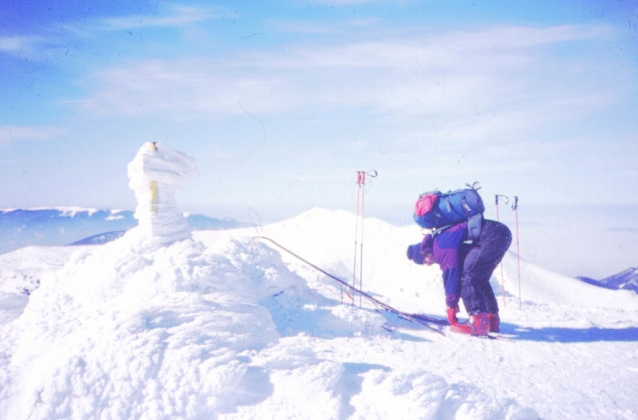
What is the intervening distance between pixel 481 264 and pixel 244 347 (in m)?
3.20

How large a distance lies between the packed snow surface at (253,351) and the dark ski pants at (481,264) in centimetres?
52

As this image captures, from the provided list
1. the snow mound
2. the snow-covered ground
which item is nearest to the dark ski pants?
the snow-covered ground

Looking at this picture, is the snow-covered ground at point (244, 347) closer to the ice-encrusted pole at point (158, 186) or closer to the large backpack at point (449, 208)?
the ice-encrusted pole at point (158, 186)

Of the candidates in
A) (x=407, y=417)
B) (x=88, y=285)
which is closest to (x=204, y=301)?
(x=88, y=285)

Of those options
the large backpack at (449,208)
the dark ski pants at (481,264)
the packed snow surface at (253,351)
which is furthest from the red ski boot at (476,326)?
the large backpack at (449,208)

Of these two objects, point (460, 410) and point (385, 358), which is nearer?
point (460, 410)

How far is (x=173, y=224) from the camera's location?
529 cm

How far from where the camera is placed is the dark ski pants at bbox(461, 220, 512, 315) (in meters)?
5.06

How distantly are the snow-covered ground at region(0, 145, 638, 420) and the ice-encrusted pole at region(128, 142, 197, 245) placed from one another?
2cm

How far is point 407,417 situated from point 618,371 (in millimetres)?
2791

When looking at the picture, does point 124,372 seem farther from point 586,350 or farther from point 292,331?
point 586,350

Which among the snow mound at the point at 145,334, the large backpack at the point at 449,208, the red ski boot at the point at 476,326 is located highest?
the large backpack at the point at 449,208

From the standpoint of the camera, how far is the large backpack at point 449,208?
17.3ft

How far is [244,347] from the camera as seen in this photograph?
330 centimetres
